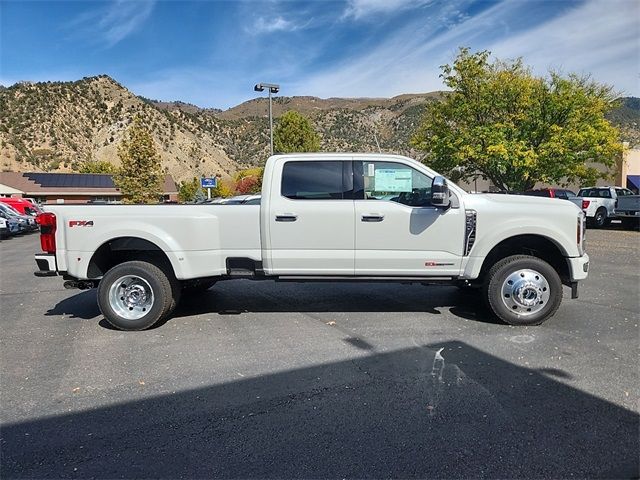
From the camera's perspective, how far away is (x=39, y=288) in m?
8.30

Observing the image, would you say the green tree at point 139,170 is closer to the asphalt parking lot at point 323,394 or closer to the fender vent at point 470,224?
the asphalt parking lot at point 323,394

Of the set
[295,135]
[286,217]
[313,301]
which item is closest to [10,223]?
[313,301]

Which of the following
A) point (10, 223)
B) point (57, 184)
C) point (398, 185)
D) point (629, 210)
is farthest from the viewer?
point (57, 184)

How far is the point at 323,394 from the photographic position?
3.70 meters

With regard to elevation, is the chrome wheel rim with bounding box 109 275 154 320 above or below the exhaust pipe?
below

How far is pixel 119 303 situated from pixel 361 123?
361 ft

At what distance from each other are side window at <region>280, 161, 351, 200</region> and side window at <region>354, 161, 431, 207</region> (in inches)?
10.4

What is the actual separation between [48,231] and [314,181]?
3.26 metres

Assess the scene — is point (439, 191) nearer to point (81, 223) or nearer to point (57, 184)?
point (81, 223)

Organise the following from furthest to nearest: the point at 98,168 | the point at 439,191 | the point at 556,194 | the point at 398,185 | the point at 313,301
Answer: the point at 98,168 → the point at 556,194 → the point at 313,301 → the point at 398,185 → the point at 439,191

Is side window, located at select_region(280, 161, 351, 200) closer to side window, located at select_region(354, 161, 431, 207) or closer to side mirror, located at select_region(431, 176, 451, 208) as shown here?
side window, located at select_region(354, 161, 431, 207)

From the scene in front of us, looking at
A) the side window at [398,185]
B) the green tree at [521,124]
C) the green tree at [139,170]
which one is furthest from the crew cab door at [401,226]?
the green tree at [139,170]

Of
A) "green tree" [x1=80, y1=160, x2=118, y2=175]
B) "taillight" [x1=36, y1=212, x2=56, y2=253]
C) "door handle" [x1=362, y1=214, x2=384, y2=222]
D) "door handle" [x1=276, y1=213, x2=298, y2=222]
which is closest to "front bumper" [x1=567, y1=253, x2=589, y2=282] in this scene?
"door handle" [x1=362, y1=214, x2=384, y2=222]

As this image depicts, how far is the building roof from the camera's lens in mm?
57062
